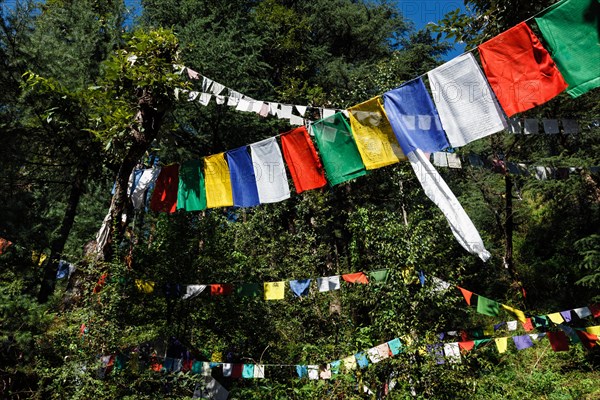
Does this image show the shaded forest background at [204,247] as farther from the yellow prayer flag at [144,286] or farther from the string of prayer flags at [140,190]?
the string of prayer flags at [140,190]

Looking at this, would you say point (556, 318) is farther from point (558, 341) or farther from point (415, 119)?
point (415, 119)

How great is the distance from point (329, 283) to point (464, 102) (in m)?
3.46

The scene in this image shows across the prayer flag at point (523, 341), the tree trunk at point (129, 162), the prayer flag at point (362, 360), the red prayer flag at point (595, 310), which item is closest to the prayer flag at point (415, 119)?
the prayer flag at point (362, 360)

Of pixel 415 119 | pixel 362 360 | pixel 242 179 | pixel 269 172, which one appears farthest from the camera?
pixel 242 179

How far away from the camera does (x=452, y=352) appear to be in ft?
21.1

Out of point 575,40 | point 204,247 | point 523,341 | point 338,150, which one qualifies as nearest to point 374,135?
point 338,150

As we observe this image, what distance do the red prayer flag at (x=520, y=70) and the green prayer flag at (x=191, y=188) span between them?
14.2 feet

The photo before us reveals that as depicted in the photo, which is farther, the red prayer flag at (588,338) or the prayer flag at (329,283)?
→ the prayer flag at (329,283)

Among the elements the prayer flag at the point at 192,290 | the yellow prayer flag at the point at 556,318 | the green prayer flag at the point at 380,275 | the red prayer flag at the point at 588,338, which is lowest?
the red prayer flag at the point at 588,338

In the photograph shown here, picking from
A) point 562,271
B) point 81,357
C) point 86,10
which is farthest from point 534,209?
point 81,357

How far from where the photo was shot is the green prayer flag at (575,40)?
16.2 feet

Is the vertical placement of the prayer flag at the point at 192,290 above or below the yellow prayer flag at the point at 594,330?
above

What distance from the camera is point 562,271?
1377cm

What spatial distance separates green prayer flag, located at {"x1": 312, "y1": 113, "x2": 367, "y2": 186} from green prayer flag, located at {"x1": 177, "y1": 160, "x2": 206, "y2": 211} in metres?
2.05
